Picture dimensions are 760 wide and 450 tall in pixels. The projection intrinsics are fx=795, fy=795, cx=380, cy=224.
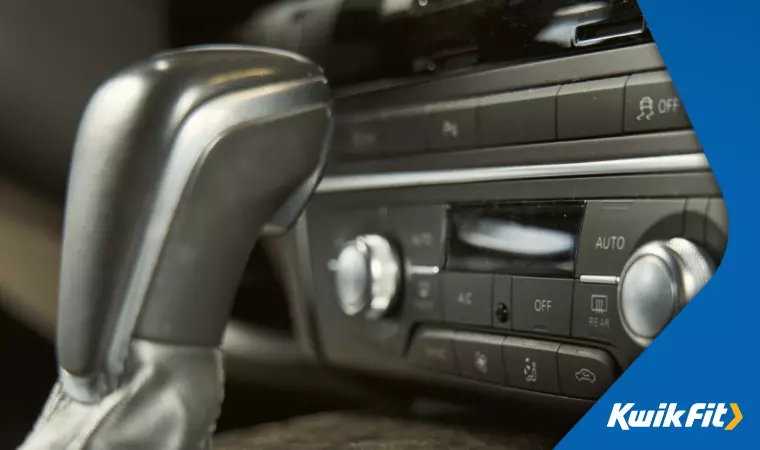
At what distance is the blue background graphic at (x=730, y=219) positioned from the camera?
0.25 m

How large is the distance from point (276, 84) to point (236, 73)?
0.02 meters

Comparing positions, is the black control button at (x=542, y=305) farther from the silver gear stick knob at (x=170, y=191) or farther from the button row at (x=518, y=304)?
the silver gear stick knob at (x=170, y=191)

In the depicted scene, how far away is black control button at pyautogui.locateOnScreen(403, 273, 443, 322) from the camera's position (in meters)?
0.38

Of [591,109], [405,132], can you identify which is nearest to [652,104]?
[591,109]

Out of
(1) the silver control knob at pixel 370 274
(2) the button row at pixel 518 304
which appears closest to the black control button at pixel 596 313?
(2) the button row at pixel 518 304

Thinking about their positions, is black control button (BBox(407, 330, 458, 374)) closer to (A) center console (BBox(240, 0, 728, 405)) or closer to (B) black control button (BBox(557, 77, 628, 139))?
(A) center console (BBox(240, 0, 728, 405))

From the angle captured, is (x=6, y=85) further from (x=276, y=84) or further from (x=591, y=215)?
(x=591, y=215)

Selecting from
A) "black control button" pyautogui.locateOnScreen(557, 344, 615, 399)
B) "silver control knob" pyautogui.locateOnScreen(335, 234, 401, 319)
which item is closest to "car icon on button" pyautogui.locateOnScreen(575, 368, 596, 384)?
"black control button" pyautogui.locateOnScreen(557, 344, 615, 399)

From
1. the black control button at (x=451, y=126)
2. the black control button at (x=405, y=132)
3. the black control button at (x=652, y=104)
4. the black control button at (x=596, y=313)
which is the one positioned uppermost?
the black control button at (x=652, y=104)

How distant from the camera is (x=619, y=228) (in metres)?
0.30

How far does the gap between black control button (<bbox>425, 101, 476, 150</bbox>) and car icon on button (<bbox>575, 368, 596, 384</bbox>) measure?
0.36 feet

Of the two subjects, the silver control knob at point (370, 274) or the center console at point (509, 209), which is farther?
the silver control knob at point (370, 274)

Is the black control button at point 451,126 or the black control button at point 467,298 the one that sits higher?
the black control button at point 451,126

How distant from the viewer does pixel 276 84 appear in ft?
1.11
